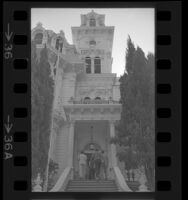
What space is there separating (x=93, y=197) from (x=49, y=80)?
8633mm

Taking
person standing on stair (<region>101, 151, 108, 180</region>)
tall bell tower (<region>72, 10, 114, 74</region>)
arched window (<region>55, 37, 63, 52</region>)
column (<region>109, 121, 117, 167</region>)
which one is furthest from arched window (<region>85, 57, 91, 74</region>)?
person standing on stair (<region>101, 151, 108, 180</region>)

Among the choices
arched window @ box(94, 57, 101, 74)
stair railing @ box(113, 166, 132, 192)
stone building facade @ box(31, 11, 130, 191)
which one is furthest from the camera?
arched window @ box(94, 57, 101, 74)

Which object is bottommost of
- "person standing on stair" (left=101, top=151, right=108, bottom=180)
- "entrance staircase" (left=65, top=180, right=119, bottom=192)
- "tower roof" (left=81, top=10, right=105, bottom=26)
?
"entrance staircase" (left=65, top=180, right=119, bottom=192)

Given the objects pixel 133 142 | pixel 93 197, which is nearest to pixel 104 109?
pixel 133 142

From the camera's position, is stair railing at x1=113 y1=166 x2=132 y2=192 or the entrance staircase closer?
the entrance staircase

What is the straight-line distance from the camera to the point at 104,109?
20562mm

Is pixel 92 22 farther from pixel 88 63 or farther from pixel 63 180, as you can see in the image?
pixel 63 180

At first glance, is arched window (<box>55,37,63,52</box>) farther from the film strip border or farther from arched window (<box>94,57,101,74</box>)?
the film strip border

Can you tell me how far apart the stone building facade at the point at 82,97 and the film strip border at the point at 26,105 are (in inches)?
341

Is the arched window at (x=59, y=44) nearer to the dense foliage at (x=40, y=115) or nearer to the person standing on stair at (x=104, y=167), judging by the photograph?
the dense foliage at (x=40, y=115)

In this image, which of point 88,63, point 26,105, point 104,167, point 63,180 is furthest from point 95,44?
point 26,105

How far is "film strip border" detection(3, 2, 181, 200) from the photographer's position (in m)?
8.34

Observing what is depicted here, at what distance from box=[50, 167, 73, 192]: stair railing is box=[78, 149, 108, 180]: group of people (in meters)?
0.48

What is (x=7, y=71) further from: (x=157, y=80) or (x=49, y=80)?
(x=49, y=80)
